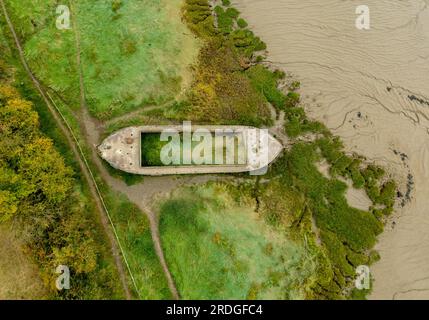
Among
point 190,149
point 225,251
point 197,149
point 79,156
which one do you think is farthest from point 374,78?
point 79,156

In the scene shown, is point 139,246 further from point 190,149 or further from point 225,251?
point 190,149

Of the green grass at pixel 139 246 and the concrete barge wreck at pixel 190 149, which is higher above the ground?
the concrete barge wreck at pixel 190 149

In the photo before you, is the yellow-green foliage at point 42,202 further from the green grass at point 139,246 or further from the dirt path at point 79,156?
the green grass at point 139,246

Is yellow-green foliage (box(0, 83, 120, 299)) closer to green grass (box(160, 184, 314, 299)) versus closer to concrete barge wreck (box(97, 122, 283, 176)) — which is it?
concrete barge wreck (box(97, 122, 283, 176))

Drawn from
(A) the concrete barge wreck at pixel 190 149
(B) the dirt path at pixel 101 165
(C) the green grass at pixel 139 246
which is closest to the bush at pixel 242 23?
(A) the concrete barge wreck at pixel 190 149

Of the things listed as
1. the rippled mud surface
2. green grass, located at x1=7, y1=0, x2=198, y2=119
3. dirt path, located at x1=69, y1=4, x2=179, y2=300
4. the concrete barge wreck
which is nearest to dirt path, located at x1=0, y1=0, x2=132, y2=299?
green grass, located at x1=7, y1=0, x2=198, y2=119

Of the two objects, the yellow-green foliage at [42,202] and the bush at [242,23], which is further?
the bush at [242,23]
